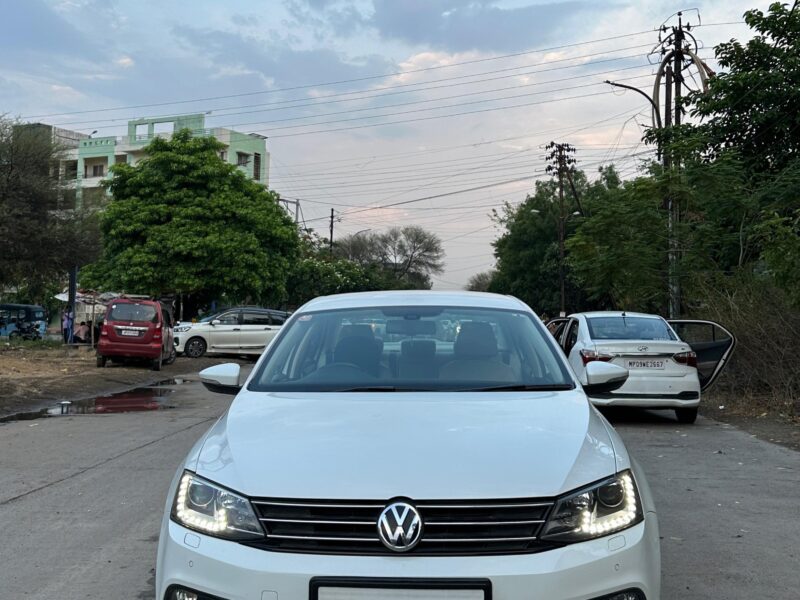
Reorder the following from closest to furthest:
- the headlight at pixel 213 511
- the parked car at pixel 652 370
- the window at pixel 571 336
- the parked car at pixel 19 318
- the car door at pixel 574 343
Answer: the headlight at pixel 213 511
the parked car at pixel 652 370
the car door at pixel 574 343
the window at pixel 571 336
the parked car at pixel 19 318

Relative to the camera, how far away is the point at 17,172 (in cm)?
2503

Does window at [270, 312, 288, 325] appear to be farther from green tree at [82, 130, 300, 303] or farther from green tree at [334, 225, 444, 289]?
green tree at [334, 225, 444, 289]

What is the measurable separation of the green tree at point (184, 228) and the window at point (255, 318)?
5.03m

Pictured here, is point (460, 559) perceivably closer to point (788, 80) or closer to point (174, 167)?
point (788, 80)

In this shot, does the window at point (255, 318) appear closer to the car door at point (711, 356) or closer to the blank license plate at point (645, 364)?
the car door at point (711, 356)

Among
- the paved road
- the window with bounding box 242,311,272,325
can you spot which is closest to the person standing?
the window with bounding box 242,311,272,325

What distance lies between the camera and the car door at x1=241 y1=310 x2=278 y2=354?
28.2 meters

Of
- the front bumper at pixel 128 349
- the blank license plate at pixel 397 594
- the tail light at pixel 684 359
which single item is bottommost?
the front bumper at pixel 128 349

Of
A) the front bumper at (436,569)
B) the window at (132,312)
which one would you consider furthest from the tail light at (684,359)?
the window at (132,312)

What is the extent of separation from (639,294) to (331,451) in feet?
65.0

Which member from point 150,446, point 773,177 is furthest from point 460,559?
point 773,177

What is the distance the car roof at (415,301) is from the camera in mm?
4945

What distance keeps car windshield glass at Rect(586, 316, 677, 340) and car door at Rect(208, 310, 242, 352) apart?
57.9 feet

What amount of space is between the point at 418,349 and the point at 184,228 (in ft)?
97.7
